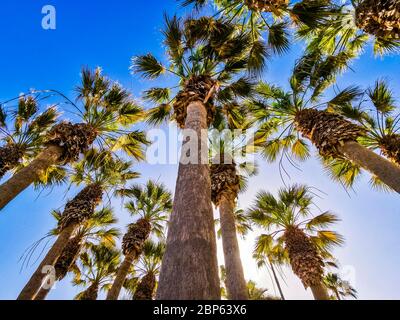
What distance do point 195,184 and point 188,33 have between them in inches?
238

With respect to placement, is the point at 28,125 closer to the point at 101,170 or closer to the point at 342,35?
the point at 101,170

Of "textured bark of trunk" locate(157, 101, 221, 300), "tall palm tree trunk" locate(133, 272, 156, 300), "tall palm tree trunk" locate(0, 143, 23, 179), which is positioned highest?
"tall palm tree trunk" locate(0, 143, 23, 179)

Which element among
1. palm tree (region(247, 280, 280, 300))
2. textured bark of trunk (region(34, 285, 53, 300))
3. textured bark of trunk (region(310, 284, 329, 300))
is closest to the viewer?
textured bark of trunk (region(310, 284, 329, 300))

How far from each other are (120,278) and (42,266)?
2.91m

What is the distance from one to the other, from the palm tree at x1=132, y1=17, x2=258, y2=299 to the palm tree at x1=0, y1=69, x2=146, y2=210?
1.53 metres

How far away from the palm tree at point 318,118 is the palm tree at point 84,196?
274 inches

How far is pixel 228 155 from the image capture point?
894 centimetres

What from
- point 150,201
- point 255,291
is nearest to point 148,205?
point 150,201

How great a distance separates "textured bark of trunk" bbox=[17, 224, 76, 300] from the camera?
22.9ft

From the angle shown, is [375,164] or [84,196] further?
[84,196]

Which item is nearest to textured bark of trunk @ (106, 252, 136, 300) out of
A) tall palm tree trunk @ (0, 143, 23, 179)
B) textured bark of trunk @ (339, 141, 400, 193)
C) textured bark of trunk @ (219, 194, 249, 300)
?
textured bark of trunk @ (219, 194, 249, 300)

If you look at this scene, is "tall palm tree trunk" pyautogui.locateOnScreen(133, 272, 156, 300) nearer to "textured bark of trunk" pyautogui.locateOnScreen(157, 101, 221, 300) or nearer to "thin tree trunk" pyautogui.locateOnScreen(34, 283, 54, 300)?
"thin tree trunk" pyautogui.locateOnScreen(34, 283, 54, 300)

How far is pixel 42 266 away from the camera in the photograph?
7.53m
